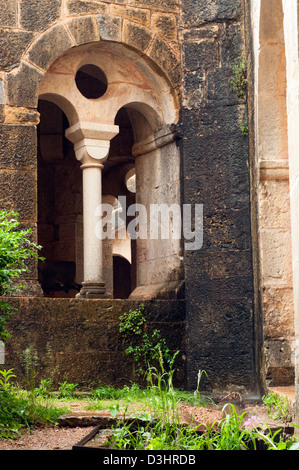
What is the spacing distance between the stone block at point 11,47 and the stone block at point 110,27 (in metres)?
0.69

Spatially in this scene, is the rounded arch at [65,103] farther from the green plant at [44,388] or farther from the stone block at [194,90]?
the green plant at [44,388]

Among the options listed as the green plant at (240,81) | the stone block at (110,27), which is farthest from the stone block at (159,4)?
the green plant at (240,81)

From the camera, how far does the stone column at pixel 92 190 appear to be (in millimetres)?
6422

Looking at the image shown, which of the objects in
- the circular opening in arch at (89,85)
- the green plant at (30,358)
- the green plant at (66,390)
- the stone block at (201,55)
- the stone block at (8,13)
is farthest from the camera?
the circular opening in arch at (89,85)

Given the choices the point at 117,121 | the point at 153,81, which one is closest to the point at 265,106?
the point at 153,81

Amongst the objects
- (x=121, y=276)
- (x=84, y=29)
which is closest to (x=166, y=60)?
(x=84, y=29)

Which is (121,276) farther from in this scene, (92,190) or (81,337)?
(81,337)

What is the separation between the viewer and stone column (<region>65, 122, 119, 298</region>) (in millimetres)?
6422

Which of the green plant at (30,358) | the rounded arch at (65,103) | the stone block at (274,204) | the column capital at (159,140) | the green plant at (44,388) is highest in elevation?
the rounded arch at (65,103)

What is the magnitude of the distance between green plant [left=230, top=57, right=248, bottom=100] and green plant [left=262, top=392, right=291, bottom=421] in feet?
8.37

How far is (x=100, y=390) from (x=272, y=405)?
4.26 feet

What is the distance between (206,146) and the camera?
6.39 m
